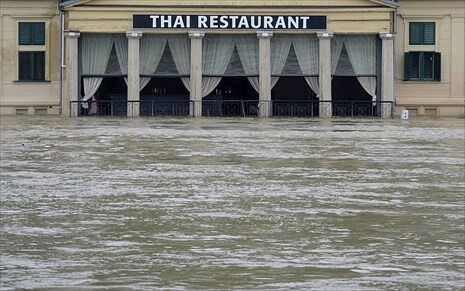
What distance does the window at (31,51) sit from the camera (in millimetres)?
61594

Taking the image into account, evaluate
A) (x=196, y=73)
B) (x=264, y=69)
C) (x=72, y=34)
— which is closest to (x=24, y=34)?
(x=72, y=34)

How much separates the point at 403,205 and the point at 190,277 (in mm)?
7297

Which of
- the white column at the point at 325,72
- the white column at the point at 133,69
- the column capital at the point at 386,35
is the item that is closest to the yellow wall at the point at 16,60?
the white column at the point at 133,69

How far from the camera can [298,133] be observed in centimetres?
4194

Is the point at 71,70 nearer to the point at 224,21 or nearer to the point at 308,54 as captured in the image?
the point at 224,21

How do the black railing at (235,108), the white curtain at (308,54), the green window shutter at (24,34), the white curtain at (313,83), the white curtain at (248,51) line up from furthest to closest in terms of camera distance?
the green window shutter at (24,34)
the white curtain at (313,83)
the white curtain at (308,54)
the white curtain at (248,51)
the black railing at (235,108)

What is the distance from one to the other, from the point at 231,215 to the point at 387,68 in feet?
137

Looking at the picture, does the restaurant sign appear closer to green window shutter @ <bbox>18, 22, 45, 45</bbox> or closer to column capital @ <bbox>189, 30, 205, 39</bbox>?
column capital @ <bbox>189, 30, 205, 39</bbox>

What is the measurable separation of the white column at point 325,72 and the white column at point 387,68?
8.07ft

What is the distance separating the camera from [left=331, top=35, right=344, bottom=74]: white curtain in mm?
59500

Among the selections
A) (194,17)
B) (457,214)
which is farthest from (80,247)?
(194,17)

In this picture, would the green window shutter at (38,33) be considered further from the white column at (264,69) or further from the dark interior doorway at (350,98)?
the dark interior doorway at (350,98)

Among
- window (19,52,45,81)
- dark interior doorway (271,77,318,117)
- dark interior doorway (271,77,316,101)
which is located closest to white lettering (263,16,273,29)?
dark interior doorway (271,77,318,117)

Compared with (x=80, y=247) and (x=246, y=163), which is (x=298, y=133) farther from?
(x=80, y=247)
